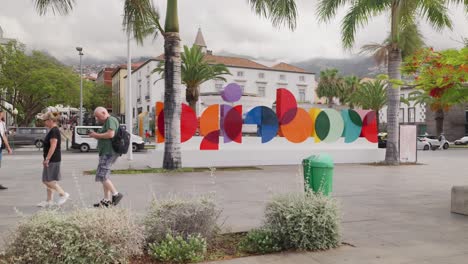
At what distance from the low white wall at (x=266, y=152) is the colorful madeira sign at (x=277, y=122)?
10.6 inches

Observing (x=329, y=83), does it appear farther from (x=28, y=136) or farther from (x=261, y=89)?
(x=28, y=136)

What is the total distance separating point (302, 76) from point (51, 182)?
232 ft

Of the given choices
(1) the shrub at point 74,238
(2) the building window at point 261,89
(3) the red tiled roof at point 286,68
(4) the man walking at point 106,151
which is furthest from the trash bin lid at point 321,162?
(3) the red tiled roof at point 286,68

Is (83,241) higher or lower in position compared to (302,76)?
lower

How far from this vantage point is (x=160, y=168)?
593 inches

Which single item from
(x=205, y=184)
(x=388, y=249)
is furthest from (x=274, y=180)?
(x=388, y=249)

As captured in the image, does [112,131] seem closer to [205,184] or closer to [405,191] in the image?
[205,184]

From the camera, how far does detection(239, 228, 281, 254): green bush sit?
4.93 metres

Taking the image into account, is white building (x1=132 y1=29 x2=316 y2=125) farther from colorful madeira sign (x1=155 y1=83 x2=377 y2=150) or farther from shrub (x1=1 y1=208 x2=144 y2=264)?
shrub (x1=1 y1=208 x2=144 y2=264)

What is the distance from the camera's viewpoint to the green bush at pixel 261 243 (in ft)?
16.2

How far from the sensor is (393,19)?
674 inches

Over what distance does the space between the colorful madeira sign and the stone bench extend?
9.70m

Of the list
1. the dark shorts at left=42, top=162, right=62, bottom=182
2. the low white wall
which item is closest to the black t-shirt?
the dark shorts at left=42, top=162, right=62, bottom=182

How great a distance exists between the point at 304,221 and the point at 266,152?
12.5 meters
